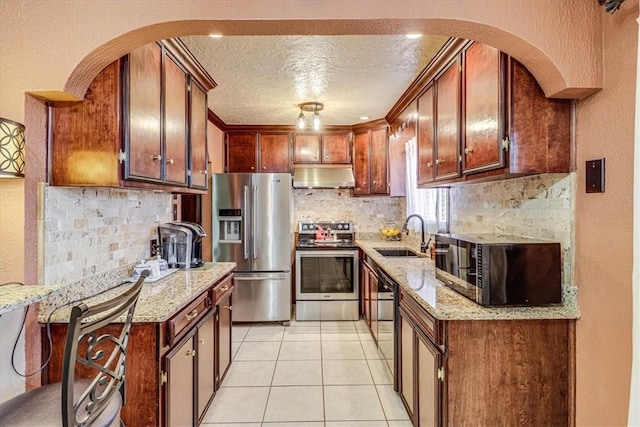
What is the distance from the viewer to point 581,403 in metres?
1.57

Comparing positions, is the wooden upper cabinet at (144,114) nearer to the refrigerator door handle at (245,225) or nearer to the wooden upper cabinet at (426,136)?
the wooden upper cabinet at (426,136)

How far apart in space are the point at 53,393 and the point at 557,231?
7.28ft

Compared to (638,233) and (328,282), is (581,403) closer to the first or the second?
(638,233)

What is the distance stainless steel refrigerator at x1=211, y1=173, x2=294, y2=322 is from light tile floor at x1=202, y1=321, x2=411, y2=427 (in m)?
0.33

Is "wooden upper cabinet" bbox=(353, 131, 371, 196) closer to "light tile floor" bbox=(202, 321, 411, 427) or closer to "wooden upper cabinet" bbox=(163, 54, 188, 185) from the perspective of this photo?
"light tile floor" bbox=(202, 321, 411, 427)

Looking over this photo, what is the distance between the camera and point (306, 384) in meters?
2.71

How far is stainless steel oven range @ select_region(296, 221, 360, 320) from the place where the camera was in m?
4.09

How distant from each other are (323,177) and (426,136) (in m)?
1.83

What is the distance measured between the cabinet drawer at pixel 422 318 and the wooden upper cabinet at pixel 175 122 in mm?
1628

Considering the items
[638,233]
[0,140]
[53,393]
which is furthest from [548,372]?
[0,140]

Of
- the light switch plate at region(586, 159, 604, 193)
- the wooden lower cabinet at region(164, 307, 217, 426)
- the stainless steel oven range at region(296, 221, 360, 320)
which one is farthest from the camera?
the stainless steel oven range at region(296, 221, 360, 320)

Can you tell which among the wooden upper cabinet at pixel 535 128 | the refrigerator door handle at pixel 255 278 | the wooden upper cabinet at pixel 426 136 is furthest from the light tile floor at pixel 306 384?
the wooden upper cabinet at pixel 535 128

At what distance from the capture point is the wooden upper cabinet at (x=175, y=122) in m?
2.13

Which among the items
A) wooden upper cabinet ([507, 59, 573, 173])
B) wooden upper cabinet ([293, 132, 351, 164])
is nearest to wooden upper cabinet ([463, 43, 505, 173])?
wooden upper cabinet ([507, 59, 573, 173])
